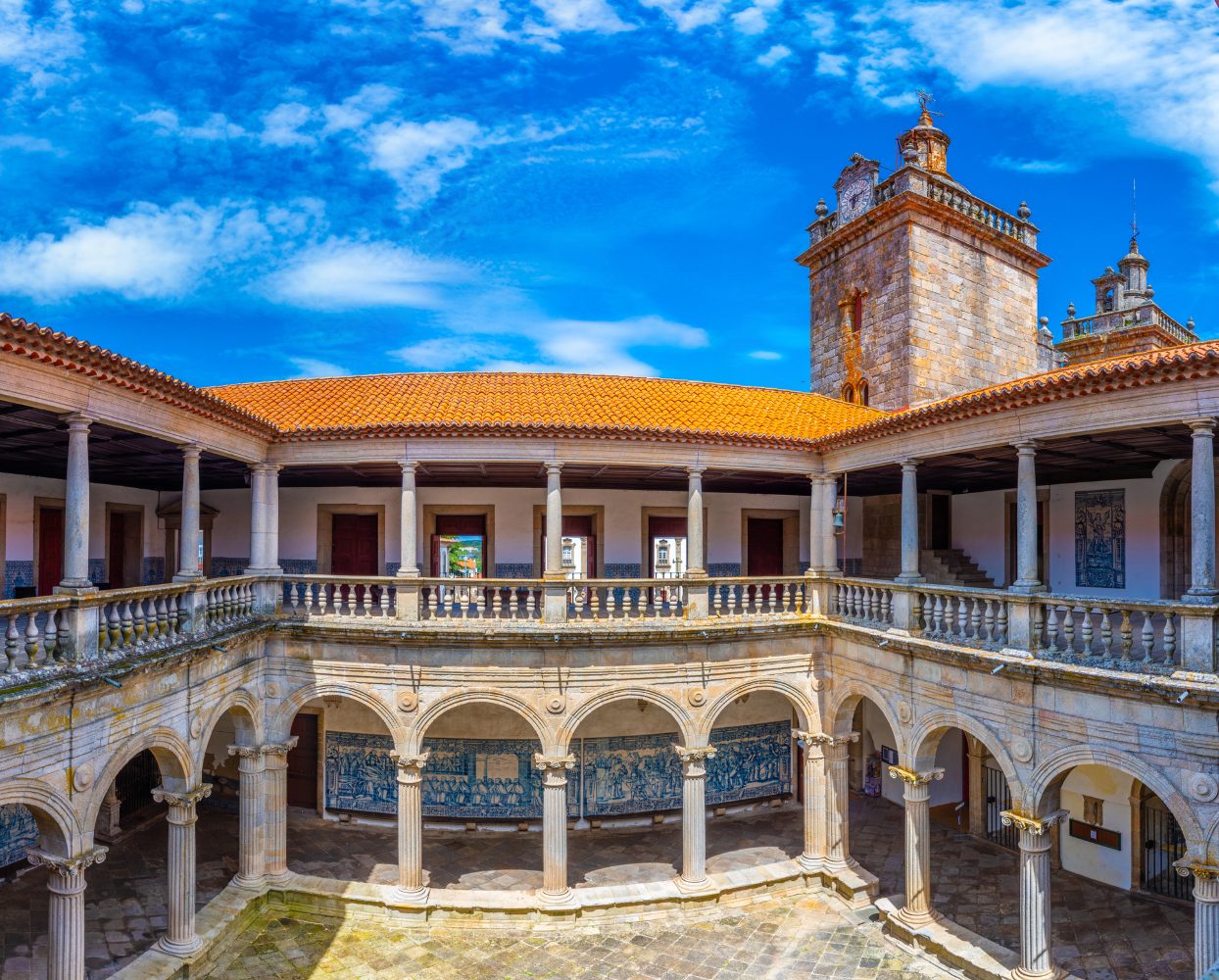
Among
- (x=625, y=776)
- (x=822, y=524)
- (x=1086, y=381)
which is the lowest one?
(x=625, y=776)

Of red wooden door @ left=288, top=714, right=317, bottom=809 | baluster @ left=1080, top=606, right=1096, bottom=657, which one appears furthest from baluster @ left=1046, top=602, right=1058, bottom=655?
red wooden door @ left=288, top=714, right=317, bottom=809

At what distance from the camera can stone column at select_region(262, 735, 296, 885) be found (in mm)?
13141

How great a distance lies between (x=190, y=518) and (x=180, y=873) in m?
5.03

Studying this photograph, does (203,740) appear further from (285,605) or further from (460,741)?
(460,741)

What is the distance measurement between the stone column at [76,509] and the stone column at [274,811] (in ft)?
17.8

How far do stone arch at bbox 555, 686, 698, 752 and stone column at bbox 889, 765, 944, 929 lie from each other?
3.26m

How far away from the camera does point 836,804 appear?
14.1 metres

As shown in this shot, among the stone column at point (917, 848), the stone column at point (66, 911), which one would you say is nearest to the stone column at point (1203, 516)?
the stone column at point (917, 848)

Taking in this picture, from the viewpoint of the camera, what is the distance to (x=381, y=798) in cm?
1650

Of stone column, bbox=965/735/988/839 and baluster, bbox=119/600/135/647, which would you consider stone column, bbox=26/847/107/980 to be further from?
stone column, bbox=965/735/988/839

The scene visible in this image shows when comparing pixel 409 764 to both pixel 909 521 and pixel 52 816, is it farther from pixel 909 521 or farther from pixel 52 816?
pixel 909 521

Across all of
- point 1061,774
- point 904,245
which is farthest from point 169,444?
point 904,245

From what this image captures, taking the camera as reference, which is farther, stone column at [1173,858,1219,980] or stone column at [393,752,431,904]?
stone column at [393,752,431,904]

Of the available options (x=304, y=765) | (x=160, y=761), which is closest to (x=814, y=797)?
(x=160, y=761)
